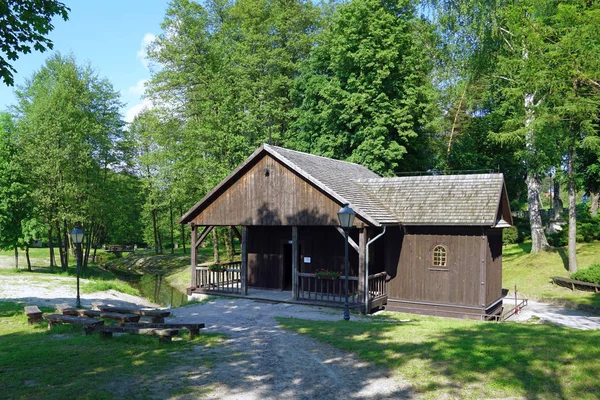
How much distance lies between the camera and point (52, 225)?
3144cm

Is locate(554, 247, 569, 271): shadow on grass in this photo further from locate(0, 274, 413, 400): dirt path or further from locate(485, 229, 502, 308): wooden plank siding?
locate(0, 274, 413, 400): dirt path

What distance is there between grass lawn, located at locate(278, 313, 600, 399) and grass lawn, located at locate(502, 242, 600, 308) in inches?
487

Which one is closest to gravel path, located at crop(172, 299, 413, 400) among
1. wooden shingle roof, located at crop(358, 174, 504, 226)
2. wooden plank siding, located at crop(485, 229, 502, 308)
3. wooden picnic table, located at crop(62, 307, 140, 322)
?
wooden picnic table, located at crop(62, 307, 140, 322)

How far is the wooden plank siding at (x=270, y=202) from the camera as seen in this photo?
17.2 metres

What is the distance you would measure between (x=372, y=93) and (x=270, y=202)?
14.6 metres

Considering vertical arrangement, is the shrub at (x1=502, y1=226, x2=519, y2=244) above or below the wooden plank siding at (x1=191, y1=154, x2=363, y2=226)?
below

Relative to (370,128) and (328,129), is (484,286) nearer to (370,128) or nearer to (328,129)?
(370,128)

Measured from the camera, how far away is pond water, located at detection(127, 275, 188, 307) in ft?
83.6

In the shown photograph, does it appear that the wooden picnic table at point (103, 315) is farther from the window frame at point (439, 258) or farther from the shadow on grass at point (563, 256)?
the shadow on grass at point (563, 256)

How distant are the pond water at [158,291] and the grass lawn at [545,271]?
56.6 ft

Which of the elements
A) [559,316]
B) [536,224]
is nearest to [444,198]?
[559,316]

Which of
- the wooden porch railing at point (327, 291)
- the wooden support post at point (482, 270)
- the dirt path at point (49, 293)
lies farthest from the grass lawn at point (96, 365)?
the wooden support post at point (482, 270)

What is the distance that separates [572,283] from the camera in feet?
71.1

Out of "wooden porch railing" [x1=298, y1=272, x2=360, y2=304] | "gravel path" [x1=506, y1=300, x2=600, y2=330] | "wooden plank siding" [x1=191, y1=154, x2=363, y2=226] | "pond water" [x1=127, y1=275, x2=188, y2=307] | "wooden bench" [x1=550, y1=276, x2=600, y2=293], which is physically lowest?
"pond water" [x1=127, y1=275, x2=188, y2=307]
